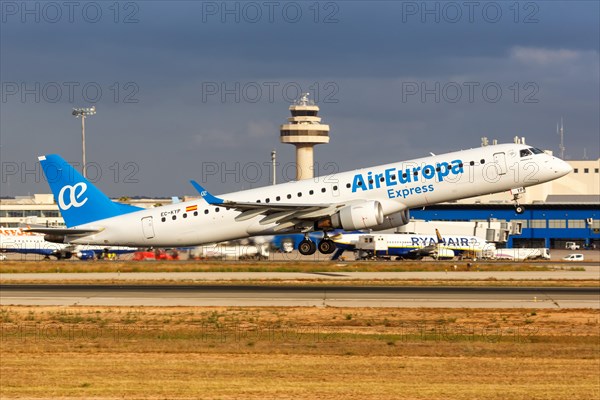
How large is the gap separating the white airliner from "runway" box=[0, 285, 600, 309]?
5.56 m

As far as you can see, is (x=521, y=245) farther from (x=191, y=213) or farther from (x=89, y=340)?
(x=89, y=340)

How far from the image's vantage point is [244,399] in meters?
26.4

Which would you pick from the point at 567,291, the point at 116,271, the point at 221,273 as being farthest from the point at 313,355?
the point at 116,271

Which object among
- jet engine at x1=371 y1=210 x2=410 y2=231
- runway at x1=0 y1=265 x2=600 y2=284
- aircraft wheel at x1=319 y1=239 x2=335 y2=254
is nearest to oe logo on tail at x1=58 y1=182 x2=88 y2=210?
runway at x1=0 y1=265 x2=600 y2=284

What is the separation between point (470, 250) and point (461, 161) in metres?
57.3

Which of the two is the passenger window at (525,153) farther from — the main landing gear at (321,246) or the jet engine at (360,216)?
the main landing gear at (321,246)

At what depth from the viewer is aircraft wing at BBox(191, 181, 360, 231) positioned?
192 feet

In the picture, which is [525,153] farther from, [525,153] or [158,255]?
[158,255]

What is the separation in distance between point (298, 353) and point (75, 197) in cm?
3839

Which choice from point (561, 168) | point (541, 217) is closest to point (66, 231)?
point (561, 168)

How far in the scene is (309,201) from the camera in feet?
199

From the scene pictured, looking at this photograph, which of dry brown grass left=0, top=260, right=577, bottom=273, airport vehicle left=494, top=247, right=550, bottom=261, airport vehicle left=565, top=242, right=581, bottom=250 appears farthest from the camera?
airport vehicle left=565, top=242, right=581, bottom=250

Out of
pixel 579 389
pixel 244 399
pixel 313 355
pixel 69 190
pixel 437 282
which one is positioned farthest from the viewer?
pixel 69 190

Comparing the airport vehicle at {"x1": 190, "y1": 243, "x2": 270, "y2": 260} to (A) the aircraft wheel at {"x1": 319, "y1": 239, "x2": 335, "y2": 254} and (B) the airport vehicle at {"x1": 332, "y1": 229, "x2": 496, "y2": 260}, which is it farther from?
(A) the aircraft wheel at {"x1": 319, "y1": 239, "x2": 335, "y2": 254}
